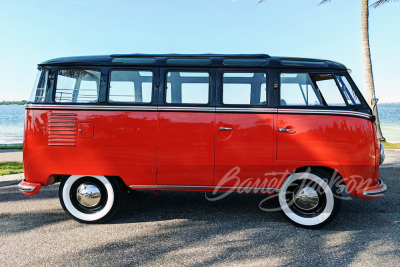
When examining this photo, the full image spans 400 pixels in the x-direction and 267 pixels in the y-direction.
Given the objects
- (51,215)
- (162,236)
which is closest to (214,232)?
(162,236)

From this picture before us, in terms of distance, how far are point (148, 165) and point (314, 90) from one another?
245 centimetres

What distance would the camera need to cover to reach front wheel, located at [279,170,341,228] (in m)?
Answer: 3.81

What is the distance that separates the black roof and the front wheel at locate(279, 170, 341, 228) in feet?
4.85

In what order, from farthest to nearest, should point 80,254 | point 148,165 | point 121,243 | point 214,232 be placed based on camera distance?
point 148,165 → point 214,232 → point 121,243 → point 80,254

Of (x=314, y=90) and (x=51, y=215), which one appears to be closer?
(x=314, y=90)

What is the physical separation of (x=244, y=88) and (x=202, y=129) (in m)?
0.82

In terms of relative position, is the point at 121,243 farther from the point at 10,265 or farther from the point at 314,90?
the point at 314,90

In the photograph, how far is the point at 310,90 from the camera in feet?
12.8

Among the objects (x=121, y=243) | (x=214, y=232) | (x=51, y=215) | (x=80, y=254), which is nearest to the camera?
(x=80, y=254)

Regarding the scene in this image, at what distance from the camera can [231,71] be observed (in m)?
3.94

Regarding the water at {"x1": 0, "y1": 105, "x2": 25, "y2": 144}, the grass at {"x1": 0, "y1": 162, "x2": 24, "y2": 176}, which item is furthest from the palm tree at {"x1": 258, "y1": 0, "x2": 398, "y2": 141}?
the water at {"x1": 0, "y1": 105, "x2": 25, "y2": 144}

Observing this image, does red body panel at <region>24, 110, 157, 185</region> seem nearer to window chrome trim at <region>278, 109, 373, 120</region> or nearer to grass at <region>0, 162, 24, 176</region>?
window chrome trim at <region>278, 109, 373, 120</region>

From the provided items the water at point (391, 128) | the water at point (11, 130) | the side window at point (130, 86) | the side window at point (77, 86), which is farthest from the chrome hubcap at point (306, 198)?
the water at point (11, 130)

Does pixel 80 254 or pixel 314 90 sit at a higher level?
pixel 314 90
